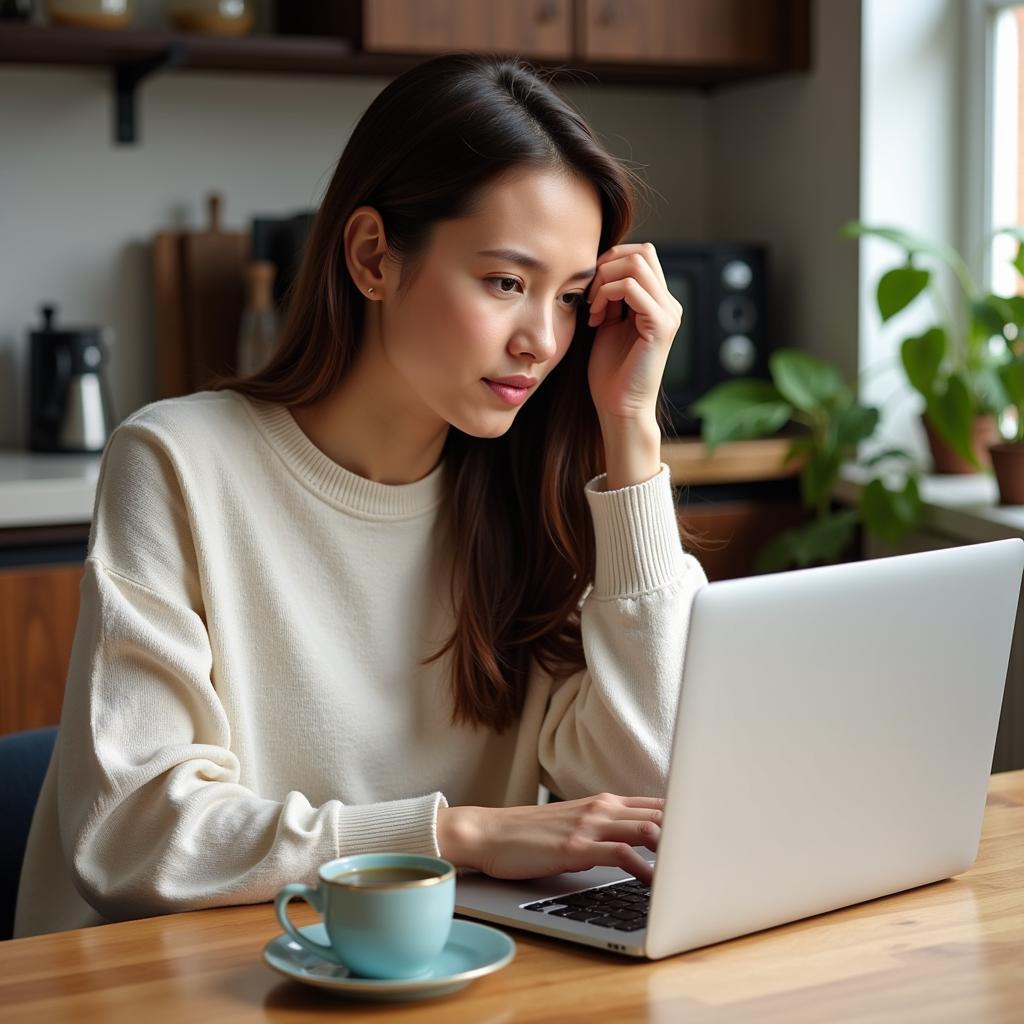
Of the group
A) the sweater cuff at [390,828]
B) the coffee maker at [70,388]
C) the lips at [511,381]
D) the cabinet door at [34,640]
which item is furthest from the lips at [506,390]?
the coffee maker at [70,388]

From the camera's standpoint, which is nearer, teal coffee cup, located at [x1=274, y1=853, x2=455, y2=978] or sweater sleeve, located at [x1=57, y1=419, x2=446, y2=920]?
teal coffee cup, located at [x1=274, y1=853, x2=455, y2=978]

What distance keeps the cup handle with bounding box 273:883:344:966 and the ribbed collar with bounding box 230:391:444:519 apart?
0.59 meters

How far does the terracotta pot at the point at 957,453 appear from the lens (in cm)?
268

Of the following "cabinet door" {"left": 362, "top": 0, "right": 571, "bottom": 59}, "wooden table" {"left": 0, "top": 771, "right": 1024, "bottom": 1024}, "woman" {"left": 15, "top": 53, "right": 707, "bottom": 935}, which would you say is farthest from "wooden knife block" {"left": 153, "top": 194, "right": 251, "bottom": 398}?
"wooden table" {"left": 0, "top": 771, "right": 1024, "bottom": 1024}

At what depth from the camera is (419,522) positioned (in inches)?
57.1

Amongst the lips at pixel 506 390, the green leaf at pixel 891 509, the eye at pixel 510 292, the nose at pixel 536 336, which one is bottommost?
the green leaf at pixel 891 509

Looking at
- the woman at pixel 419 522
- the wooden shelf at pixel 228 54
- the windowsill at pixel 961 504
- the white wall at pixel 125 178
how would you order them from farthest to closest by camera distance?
the white wall at pixel 125 178 → the wooden shelf at pixel 228 54 → the windowsill at pixel 961 504 → the woman at pixel 419 522

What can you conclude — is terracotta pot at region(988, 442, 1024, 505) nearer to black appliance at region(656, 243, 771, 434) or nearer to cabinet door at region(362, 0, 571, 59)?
black appliance at region(656, 243, 771, 434)

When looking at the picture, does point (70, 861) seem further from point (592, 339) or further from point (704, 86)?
point (704, 86)

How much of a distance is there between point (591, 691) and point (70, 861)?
0.46 meters

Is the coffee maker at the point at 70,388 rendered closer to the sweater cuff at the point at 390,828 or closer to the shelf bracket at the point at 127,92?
the shelf bracket at the point at 127,92

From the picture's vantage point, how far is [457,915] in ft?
3.34

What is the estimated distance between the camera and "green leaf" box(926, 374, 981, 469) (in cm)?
247

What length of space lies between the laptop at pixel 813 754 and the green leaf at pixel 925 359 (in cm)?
153
